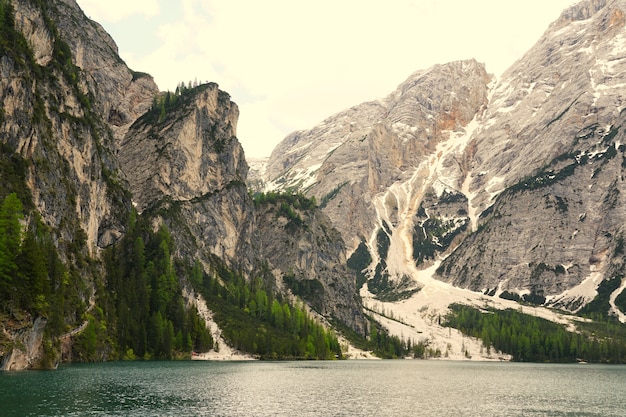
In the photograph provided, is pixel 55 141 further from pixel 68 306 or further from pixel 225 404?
pixel 225 404

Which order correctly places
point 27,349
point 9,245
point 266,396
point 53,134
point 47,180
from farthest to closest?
point 53,134 → point 47,180 → point 27,349 → point 9,245 → point 266,396

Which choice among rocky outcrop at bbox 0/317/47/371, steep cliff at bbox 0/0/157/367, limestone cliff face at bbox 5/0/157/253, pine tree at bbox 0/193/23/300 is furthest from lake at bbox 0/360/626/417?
A: limestone cliff face at bbox 5/0/157/253

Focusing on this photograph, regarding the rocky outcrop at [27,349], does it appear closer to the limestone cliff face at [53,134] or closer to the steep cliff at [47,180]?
the steep cliff at [47,180]

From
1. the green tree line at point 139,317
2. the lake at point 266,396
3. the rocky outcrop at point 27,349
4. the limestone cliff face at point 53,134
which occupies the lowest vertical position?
the lake at point 266,396

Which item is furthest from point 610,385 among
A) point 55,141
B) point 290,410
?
point 55,141

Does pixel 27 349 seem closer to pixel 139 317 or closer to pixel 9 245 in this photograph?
pixel 9 245

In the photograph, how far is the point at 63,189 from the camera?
154 metres

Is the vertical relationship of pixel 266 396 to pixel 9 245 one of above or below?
below

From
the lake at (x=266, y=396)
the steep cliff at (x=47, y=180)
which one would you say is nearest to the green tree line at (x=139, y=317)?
the steep cliff at (x=47, y=180)

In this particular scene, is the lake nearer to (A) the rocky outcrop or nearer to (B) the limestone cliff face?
(A) the rocky outcrop

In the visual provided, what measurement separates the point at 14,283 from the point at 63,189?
205 feet

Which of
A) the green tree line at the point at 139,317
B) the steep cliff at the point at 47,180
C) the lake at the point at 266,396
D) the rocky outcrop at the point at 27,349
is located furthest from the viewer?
the green tree line at the point at 139,317

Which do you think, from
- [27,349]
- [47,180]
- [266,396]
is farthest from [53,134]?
[266,396]

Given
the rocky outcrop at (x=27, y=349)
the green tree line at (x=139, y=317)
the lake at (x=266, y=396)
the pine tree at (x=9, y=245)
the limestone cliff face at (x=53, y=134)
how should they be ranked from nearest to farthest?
1. the lake at (x=266, y=396)
2. the pine tree at (x=9, y=245)
3. the rocky outcrop at (x=27, y=349)
4. the limestone cliff face at (x=53, y=134)
5. the green tree line at (x=139, y=317)
